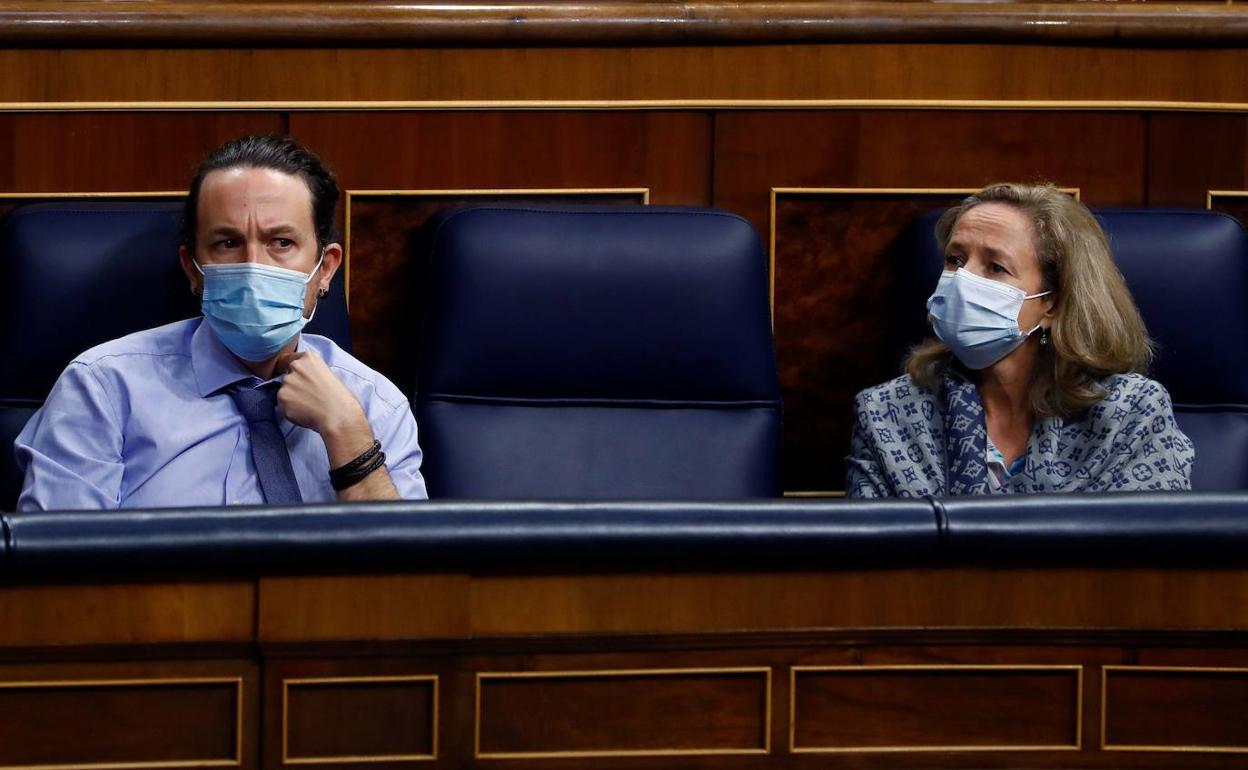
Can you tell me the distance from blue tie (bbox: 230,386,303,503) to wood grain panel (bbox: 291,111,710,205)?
33 centimetres

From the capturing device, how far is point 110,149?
1.40m

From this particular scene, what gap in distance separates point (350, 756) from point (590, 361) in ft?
1.96

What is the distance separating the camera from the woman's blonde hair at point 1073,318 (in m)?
1.31

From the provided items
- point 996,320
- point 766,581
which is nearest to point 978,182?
point 996,320

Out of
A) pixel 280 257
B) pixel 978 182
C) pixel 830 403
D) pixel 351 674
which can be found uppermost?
pixel 978 182

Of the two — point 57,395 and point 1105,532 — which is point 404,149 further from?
point 1105,532

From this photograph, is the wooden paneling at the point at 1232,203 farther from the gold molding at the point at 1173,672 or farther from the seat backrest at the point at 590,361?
the gold molding at the point at 1173,672

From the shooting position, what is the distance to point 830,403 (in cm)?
149

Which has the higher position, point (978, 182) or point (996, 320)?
point (978, 182)

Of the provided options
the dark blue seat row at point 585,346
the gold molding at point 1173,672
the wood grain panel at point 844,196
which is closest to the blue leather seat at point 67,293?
the dark blue seat row at point 585,346

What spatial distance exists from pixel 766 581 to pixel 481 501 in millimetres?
152

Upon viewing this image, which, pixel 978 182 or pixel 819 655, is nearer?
pixel 819 655

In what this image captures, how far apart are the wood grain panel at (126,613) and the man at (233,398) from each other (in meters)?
0.34

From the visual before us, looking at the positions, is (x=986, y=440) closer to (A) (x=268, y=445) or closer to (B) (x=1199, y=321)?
(B) (x=1199, y=321)
